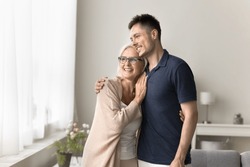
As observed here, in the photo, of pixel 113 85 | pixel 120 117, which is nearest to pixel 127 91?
pixel 113 85

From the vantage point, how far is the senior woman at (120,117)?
2062 millimetres

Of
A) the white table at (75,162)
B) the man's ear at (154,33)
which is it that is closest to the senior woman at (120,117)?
the man's ear at (154,33)

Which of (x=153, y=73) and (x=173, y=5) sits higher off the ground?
(x=173, y=5)

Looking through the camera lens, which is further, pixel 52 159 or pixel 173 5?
pixel 173 5

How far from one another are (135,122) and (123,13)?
3.78m

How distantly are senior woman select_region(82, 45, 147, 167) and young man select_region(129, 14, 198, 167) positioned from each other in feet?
0.19

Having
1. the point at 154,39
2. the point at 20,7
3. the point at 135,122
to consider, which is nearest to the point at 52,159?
the point at 20,7

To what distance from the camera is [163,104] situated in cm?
201

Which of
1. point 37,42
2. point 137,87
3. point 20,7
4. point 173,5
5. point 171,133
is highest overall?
point 173,5

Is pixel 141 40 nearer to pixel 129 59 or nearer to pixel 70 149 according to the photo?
pixel 129 59

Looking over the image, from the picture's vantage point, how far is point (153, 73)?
2080 millimetres

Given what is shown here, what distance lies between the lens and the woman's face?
2.16 meters

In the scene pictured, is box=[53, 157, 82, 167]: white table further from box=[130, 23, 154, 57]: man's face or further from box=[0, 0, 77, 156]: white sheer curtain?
box=[130, 23, 154, 57]: man's face

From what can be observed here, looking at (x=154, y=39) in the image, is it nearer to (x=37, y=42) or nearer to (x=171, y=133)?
(x=171, y=133)
